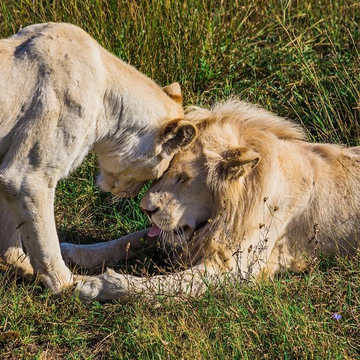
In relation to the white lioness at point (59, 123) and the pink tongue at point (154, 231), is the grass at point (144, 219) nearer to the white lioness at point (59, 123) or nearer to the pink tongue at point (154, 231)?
the white lioness at point (59, 123)

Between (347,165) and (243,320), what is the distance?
165cm

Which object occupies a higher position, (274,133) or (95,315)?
(274,133)

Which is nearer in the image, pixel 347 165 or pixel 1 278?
pixel 1 278

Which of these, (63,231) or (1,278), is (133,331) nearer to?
(1,278)

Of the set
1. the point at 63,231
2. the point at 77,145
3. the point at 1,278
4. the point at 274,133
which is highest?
the point at 77,145

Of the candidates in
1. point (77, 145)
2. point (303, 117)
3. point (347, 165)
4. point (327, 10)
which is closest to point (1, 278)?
point (77, 145)

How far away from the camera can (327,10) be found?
7.81m

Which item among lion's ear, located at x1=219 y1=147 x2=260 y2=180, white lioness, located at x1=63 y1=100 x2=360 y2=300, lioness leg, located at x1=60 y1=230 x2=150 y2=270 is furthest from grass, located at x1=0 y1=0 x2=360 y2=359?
lion's ear, located at x1=219 y1=147 x2=260 y2=180

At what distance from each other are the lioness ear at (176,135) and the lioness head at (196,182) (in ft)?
0.36

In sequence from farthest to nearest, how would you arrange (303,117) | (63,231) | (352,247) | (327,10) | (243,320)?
1. (327,10)
2. (303,117)
3. (63,231)
4. (352,247)
5. (243,320)

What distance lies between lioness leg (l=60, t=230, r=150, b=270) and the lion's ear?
0.90m

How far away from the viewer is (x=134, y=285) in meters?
4.75

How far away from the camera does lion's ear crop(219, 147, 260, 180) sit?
16.1 feet

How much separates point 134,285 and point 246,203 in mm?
966
